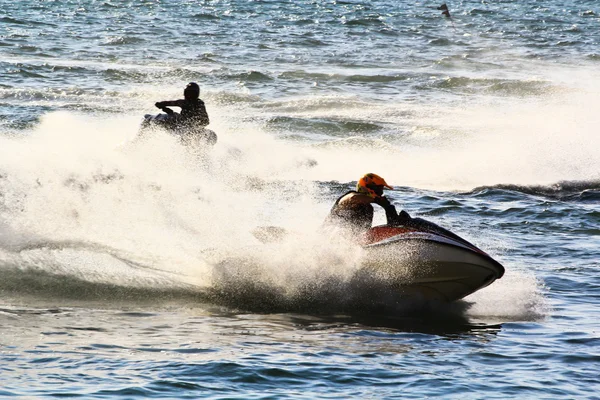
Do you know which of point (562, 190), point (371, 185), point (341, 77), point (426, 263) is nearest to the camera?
point (426, 263)

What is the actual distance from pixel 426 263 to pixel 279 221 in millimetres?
3817

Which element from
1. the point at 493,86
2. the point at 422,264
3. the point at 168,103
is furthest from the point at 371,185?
the point at 493,86

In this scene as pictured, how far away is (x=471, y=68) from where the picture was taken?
39.1 metres

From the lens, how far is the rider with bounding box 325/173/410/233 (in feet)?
40.8

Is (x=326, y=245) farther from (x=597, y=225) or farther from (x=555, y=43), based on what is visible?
(x=555, y=43)

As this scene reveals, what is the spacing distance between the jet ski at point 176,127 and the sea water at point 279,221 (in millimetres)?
313

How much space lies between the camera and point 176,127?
19.3 m

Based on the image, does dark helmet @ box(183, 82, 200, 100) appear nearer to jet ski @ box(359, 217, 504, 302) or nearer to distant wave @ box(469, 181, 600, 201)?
distant wave @ box(469, 181, 600, 201)

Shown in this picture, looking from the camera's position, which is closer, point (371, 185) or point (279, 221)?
point (371, 185)

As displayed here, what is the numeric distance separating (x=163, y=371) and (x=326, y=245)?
3711mm

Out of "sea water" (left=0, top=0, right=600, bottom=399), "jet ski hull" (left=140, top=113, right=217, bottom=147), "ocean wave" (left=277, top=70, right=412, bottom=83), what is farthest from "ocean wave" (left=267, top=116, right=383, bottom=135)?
"jet ski hull" (left=140, top=113, right=217, bottom=147)

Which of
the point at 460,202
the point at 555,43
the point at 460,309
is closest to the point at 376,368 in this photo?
the point at 460,309

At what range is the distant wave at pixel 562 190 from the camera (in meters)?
19.9

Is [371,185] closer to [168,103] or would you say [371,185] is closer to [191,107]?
[168,103]
